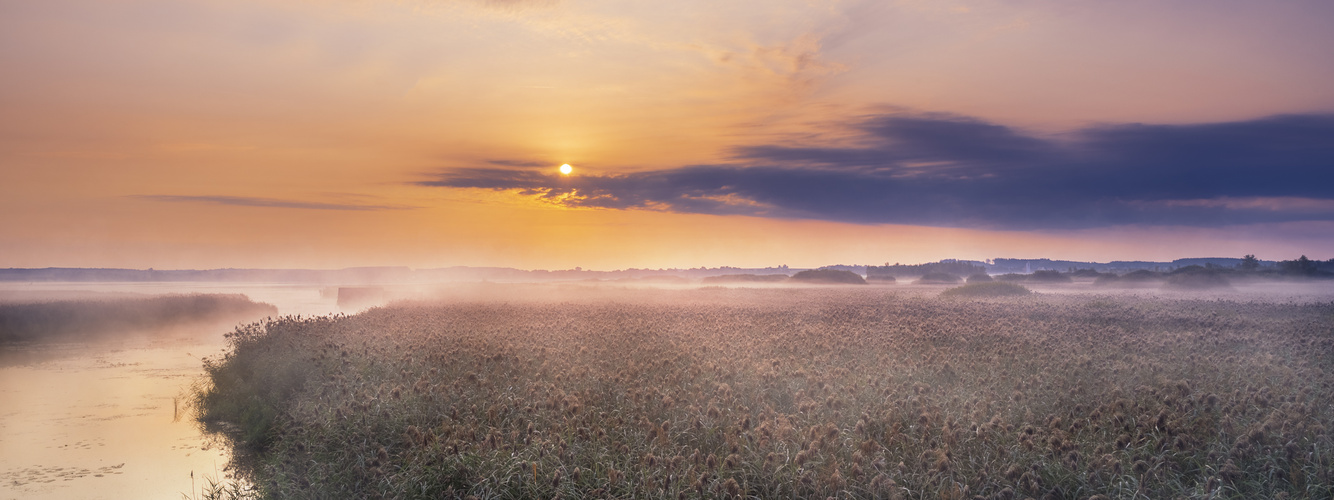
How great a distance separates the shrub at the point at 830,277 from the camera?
8711 cm

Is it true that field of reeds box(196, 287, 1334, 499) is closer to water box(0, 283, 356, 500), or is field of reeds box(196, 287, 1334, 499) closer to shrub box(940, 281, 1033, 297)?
water box(0, 283, 356, 500)

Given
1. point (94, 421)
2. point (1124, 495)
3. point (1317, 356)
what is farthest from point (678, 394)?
point (94, 421)

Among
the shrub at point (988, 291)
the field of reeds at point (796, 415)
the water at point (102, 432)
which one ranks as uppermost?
the shrub at point (988, 291)

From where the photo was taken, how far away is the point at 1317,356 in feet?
42.7

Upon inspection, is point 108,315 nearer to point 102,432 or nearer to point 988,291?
point 102,432

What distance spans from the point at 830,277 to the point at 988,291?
45.8m

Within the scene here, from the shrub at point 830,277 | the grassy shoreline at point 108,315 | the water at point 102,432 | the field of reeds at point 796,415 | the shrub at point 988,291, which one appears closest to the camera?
the field of reeds at point 796,415

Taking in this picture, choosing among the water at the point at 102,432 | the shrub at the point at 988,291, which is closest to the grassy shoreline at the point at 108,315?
the water at the point at 102,432

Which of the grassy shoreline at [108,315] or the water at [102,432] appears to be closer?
the water at [102,432]

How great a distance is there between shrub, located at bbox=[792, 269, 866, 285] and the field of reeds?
7009cm

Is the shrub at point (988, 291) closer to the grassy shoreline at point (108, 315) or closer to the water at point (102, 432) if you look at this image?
the water at point (102, 432)

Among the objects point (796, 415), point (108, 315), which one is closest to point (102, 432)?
point (796, 415)

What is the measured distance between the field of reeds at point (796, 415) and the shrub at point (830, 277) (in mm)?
70094

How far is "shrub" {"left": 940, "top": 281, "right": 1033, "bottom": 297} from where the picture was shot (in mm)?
42250
